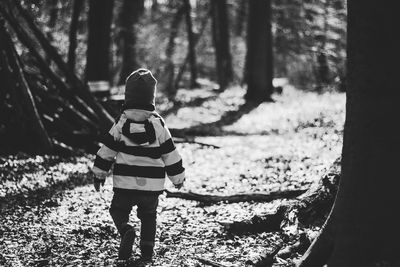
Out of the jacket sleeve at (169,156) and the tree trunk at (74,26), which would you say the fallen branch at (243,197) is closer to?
the jacket sleeve at (169,156)

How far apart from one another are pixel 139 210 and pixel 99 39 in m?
11.8

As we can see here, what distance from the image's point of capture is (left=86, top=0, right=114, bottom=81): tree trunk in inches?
582

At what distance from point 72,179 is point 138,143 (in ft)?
12.3

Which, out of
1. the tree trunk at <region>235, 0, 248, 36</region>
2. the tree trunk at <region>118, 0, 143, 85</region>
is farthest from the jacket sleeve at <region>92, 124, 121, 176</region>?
the tree trunk at <region>235, 0, 248, 36</region>

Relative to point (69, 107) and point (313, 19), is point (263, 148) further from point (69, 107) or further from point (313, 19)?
point (313, 19)

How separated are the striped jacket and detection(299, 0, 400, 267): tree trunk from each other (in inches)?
59.7

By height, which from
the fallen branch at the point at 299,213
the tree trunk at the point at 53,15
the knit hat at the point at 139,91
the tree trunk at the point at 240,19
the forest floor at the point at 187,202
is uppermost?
the tree trunk at the point at 240,19

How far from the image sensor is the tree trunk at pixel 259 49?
1839 centimetres

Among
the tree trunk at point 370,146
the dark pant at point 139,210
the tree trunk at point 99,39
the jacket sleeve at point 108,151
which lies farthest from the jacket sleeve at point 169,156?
the tree trunk at point 99,39

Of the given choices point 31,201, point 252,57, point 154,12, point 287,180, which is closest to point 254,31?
point 252,57

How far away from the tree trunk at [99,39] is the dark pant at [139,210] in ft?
38.2

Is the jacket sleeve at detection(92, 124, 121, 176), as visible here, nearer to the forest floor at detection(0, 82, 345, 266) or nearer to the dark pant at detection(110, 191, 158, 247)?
the dark pant at detection(110, 191, 158, 247)

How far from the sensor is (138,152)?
13.0 feet

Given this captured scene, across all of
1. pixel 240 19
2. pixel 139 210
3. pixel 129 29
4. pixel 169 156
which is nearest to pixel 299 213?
pixel 169 156
